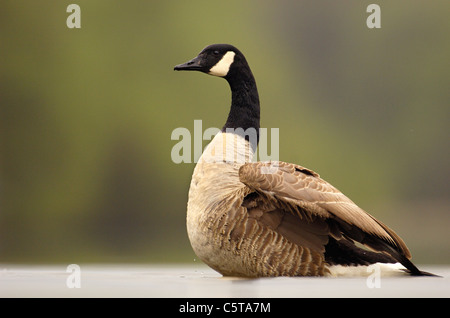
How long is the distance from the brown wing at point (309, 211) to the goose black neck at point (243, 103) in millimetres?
885

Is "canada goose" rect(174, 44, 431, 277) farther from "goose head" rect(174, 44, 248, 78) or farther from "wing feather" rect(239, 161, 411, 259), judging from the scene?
"goose head" rect(174, 44, 248, 78)

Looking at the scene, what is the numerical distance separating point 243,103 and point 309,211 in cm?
150

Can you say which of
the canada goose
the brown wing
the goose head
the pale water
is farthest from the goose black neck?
the pale water

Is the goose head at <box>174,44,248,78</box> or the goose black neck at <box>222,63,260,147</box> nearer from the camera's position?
the goose black neck at <box>222,63,260,147</box>

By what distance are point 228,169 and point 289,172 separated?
632 millimetres

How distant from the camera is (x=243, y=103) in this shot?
19.9 feet

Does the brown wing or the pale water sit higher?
the brown wing

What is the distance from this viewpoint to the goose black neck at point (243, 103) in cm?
600

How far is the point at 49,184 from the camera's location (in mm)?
16000

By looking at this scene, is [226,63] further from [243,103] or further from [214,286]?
[214,286]

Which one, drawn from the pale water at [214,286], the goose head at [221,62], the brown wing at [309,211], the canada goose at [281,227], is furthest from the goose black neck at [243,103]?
the pale water at [214,286]

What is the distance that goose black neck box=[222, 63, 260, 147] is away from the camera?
5996 mm

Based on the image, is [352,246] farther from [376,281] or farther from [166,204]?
[166,204]

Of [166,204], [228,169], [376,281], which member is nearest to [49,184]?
[166,204]
